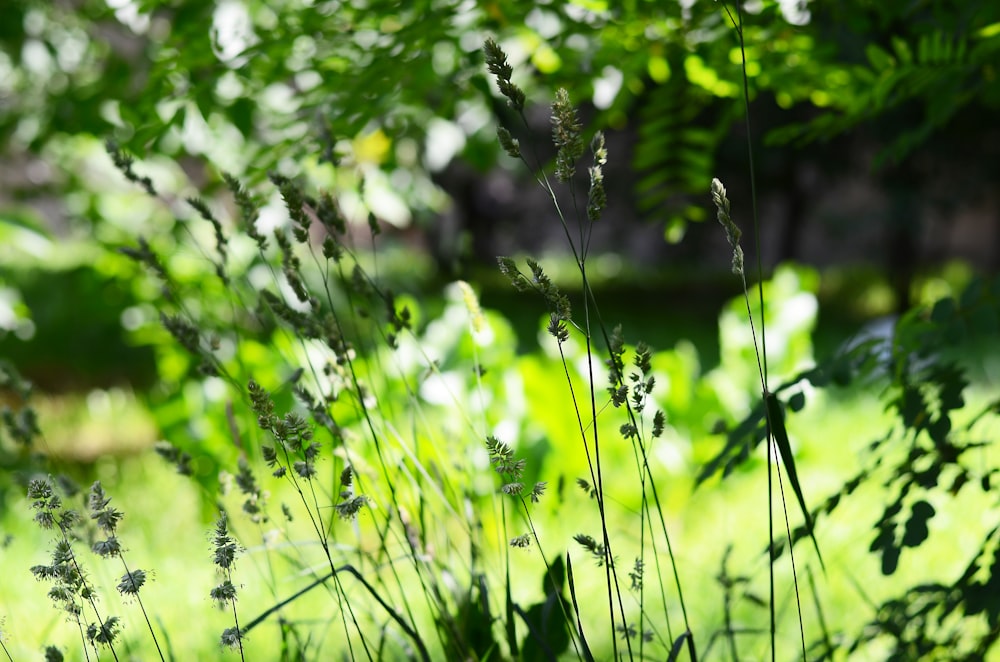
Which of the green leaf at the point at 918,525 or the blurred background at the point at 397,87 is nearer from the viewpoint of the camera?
the green leaf at the point at 918,525

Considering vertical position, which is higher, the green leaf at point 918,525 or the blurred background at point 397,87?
the blurred background at point 397,87

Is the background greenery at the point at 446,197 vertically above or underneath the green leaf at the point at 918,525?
above

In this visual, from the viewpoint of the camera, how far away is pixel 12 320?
1.82m

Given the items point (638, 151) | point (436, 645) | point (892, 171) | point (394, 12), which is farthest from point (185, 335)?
point (892, 171)

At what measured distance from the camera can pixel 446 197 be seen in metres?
Answer: 3.64

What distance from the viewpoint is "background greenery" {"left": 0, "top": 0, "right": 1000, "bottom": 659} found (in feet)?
4.69

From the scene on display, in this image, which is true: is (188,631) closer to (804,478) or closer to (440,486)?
(440,486)

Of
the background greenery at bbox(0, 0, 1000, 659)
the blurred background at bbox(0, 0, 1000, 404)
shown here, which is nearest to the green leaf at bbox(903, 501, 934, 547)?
the background greenery at bbox(0, 0, 1000, 659)

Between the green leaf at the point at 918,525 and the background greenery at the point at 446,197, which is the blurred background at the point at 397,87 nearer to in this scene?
the background greenery at the point at 446,197

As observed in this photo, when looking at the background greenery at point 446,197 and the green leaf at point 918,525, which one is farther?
the background greenery at point 446,197

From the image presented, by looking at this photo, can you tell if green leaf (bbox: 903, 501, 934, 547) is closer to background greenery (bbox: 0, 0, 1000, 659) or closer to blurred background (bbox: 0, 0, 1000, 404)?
background greenery (bbox: 0, 0, 1000, 659)

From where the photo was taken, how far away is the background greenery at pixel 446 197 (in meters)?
1.43

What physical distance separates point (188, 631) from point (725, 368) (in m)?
1.93

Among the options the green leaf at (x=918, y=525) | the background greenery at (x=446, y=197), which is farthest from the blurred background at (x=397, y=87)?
the green leaf at (x=918, y=525)
